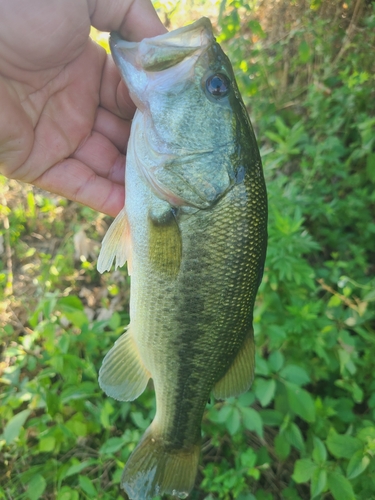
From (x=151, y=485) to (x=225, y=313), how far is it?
0.97 meters

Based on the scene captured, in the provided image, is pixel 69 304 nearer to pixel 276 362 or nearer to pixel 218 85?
pixel 276 362

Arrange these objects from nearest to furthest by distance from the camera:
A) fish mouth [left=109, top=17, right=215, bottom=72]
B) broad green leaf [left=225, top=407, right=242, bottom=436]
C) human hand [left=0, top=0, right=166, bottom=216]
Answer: fish mouth [left=109, top=17, right=215, bottom=72], human hand [left=0, top=0, right=166, bottom=216], broad green leaf [left=225, top=407, right=242, bottom=436]

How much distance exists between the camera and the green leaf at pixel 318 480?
174cm

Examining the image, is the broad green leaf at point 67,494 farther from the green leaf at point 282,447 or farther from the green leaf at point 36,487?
the green leaf at point 282,447

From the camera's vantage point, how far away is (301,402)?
6.33ft

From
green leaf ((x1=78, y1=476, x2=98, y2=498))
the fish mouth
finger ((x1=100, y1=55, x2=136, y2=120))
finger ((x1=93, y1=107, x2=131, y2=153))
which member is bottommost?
green leaf ((x1=78, y1=476, x2=98, y2=498))

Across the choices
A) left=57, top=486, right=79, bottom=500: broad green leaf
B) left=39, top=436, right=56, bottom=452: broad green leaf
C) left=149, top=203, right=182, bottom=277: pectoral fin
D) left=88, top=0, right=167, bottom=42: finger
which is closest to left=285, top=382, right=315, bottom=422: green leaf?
left=149, top=203, right=182, bottom=277: pectoral fin

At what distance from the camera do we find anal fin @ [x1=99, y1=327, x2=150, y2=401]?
180 centimetres

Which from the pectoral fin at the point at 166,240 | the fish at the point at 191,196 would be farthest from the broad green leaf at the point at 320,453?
the pectoral fin at the point at 166,240

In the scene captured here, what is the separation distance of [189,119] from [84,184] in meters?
0.77

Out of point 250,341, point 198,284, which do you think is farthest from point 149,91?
point 250,341

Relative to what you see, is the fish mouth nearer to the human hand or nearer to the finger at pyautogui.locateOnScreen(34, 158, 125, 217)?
the human hand

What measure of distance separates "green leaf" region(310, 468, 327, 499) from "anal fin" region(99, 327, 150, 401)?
0.92 metres

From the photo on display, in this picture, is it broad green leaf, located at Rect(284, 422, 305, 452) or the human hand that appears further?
broad green leaf, located at Rect(284, 422, 305, 452)
